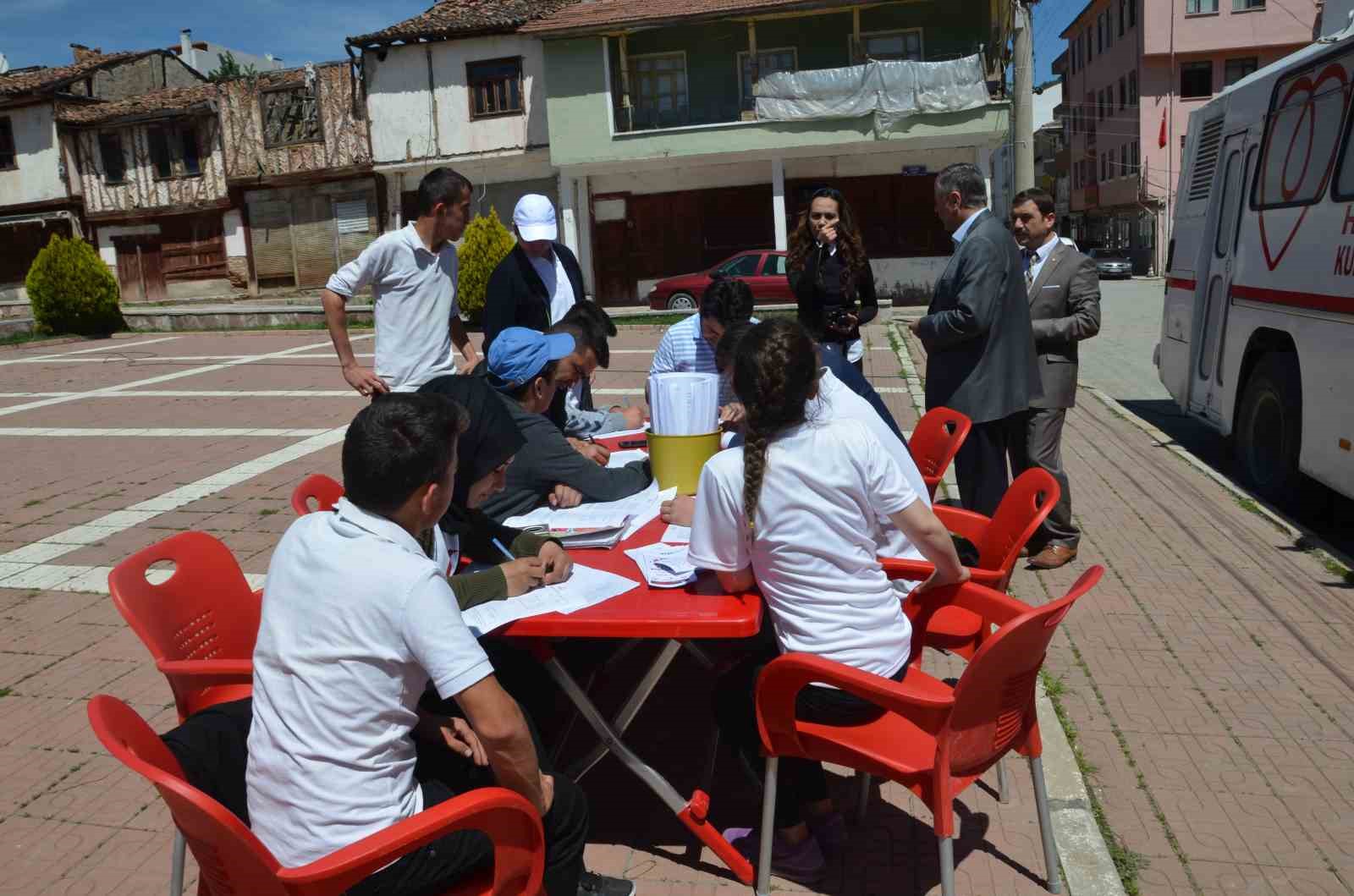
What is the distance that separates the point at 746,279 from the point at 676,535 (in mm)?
18681

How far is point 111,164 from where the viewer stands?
3080 cm

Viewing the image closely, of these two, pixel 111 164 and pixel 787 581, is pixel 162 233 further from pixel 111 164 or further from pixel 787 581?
pixel 787 581

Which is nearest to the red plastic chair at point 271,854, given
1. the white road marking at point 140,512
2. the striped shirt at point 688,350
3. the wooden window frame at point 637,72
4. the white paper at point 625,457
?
the white paper at point 625,457

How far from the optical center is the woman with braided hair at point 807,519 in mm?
2619

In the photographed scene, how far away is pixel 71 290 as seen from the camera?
68.1 ft

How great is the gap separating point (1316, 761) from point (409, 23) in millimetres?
27415

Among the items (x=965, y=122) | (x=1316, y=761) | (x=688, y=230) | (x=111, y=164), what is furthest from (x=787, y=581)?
(x=111, y=164)

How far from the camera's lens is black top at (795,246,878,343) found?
17.7 feet

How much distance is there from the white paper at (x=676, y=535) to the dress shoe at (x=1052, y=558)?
2.85 metres

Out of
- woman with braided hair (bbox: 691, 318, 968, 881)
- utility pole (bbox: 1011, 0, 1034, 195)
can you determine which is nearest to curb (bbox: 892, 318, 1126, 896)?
woman with braided hair (bbox: 691, 318, 968, 881)

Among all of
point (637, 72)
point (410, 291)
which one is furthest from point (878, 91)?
point (410, 291)

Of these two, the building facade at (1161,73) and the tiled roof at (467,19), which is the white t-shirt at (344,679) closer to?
the tiled roof at (467,19)

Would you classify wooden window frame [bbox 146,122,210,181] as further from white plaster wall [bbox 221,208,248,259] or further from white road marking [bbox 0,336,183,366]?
white road marking [bbox 0,336,183,366]

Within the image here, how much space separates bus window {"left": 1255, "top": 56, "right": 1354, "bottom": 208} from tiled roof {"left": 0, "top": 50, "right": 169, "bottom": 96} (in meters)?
33.2
